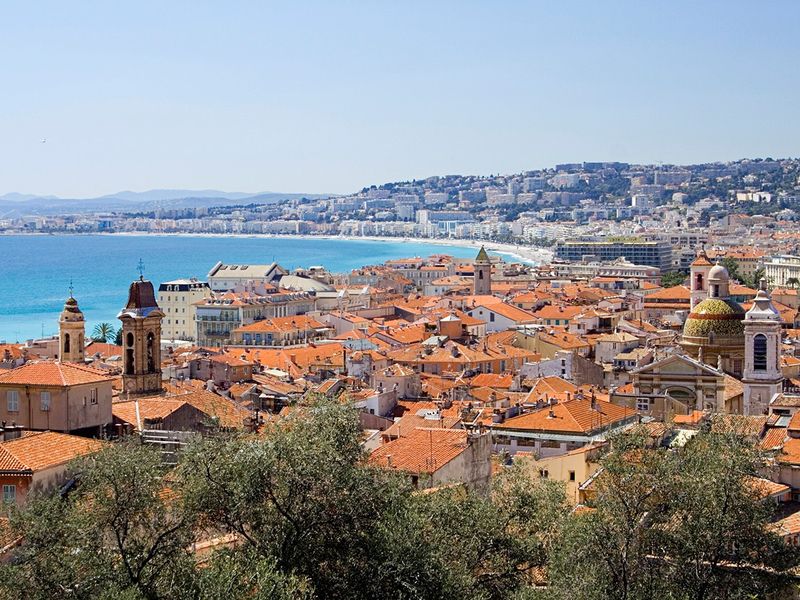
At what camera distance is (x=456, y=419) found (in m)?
26.6

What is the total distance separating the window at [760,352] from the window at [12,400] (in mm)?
18458

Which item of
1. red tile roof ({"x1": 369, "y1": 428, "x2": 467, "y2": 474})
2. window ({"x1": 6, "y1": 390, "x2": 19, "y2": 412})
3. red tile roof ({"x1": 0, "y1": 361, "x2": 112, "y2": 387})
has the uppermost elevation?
red tile roof ({"x1": 0, "y1": 361, "x2": 112, "y2": 387})

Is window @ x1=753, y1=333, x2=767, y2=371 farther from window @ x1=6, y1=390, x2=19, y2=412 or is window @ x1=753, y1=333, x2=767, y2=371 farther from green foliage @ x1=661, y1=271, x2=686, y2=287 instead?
green foliage @ x1=661, y1=271, x2=686, y2=287

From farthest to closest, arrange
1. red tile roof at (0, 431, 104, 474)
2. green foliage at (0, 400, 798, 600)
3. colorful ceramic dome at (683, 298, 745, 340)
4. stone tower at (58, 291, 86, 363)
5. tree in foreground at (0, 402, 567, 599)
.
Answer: colorful ceramic dome at (683, 298, 745, 340)
stone tower at (58, 291, 86, 363)
red tile roof at (0, 431, 104, 474)
green foliage at (0, 400, 798, 600)
tree in foreground at (0, 402, 567, 599)

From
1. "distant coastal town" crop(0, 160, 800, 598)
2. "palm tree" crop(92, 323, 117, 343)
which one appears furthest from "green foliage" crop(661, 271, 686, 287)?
"distant coastal town" crop(0, 160, 800, 598)

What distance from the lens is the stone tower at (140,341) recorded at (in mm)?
27000

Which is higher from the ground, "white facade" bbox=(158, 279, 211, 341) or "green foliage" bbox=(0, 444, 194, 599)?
"green foliage" bbox=(0, 444, 194, 599)

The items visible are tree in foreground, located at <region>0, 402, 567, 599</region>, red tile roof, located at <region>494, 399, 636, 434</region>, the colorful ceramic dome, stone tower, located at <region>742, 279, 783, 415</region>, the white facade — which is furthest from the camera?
the white facade

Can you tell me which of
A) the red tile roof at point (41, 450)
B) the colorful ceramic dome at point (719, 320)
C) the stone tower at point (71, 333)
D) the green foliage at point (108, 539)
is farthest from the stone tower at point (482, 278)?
the green foliage at point (108, 539)

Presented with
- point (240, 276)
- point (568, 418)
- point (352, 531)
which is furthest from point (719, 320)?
point (240, 276)

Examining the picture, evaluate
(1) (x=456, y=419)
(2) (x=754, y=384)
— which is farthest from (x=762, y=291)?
(1) (x=456, y=419)

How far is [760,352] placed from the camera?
32219 millimetres

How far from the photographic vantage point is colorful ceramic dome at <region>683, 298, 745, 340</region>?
3409 centimetres

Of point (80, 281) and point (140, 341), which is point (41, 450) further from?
point (80, 281)
